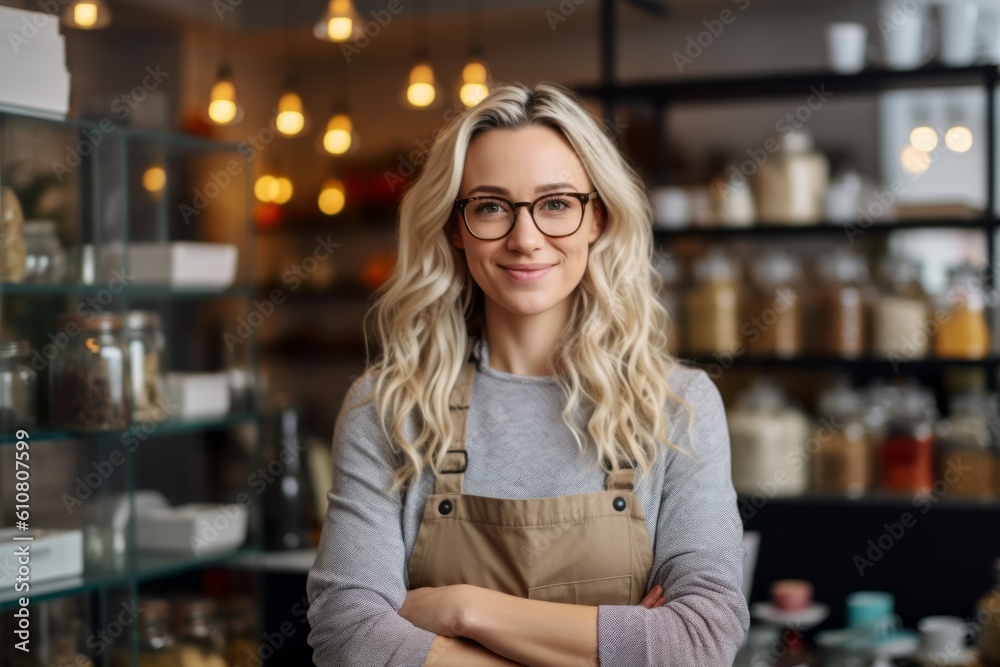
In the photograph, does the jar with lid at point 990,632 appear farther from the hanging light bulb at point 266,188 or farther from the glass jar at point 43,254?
the hanging light bulb at point 266,188

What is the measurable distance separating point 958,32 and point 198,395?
2.55 meters

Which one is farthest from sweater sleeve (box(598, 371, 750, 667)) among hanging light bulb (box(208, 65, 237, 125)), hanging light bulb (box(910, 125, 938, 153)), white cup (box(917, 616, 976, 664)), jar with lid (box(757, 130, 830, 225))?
hanging light bulb (box(910, 125, 938, 153))

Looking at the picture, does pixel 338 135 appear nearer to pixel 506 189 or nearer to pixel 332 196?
pixel 332 196

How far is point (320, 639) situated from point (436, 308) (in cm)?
49

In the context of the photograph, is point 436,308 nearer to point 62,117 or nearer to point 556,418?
point 556,418

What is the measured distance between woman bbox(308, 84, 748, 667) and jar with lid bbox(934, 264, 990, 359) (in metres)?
2.33

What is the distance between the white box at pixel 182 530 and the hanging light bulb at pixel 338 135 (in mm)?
1797

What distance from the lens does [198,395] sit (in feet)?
9.57

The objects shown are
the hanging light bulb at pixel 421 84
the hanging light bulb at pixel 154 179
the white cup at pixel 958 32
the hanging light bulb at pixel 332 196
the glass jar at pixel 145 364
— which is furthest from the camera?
the hanging light bulb at pixel 332 196

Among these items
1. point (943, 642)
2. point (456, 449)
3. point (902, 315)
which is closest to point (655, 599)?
point (456, 449)

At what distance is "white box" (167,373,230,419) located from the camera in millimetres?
2859

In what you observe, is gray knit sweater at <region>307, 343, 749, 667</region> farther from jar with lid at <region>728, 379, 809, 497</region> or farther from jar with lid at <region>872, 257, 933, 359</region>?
jar with lid at <region>872, 257, 933, 359</region>

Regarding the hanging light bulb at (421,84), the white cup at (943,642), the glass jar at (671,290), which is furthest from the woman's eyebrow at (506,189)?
the hanging light bulb at (421,84)

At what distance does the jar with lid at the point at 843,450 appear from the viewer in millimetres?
3654
